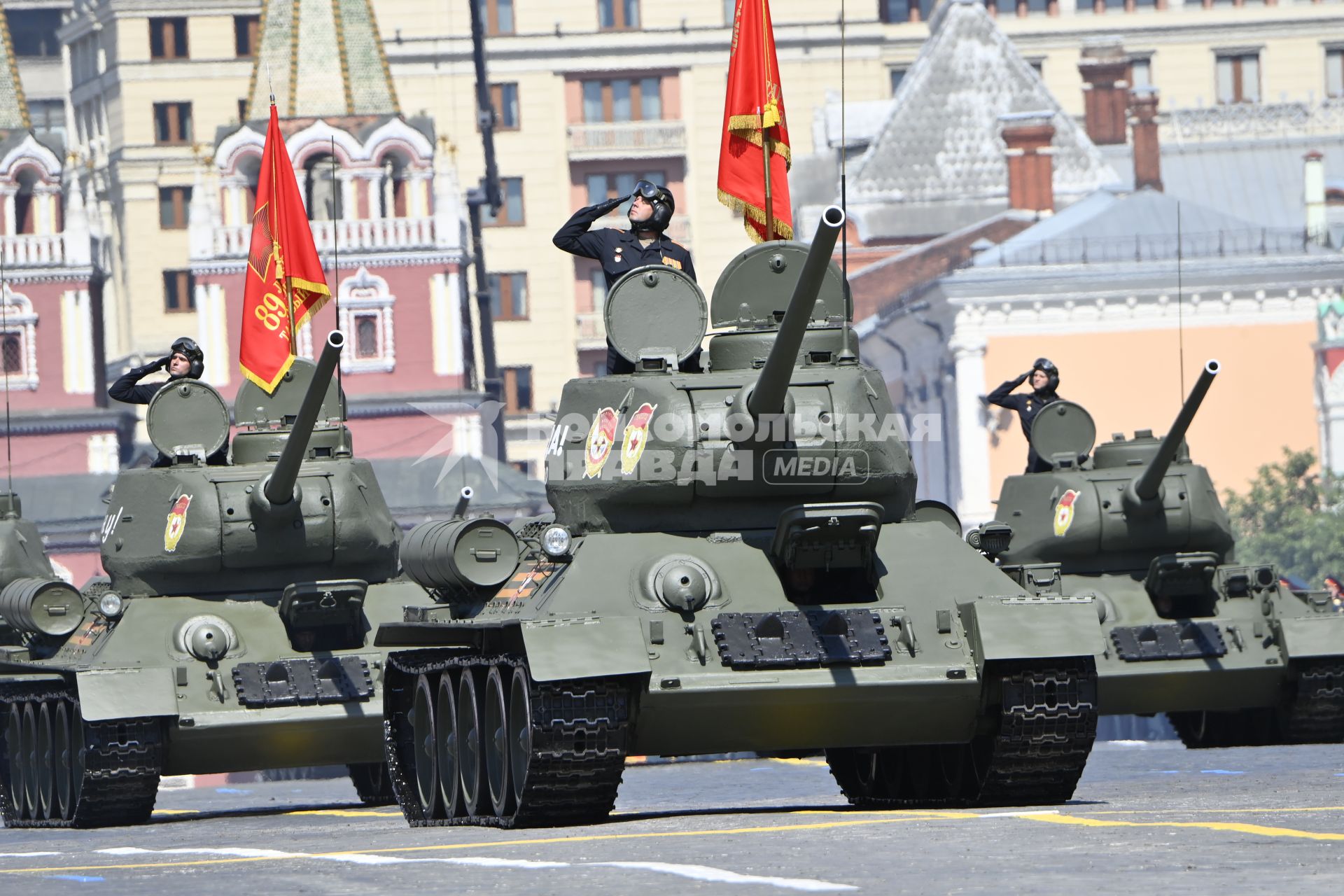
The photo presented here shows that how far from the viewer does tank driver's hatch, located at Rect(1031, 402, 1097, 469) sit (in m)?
25.2

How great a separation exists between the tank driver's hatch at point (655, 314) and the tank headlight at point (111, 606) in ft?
19.2

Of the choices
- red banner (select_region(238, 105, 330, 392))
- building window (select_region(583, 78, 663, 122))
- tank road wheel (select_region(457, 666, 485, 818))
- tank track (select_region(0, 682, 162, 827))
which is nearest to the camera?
tank road wheel (select_region(457, 666, 485, 818))

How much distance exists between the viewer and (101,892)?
13.7m

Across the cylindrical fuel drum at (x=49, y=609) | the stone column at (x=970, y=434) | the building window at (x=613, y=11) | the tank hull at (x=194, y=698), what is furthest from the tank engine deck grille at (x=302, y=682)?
the building window at (x=613, y=11)

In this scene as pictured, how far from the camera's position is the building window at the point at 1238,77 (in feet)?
354

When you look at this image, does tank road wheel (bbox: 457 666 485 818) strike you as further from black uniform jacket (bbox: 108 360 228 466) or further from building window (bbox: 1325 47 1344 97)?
building window (bbox: 1325 47 1344 97)

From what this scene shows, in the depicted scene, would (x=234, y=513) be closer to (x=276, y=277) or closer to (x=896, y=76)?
(x=276, y=277)

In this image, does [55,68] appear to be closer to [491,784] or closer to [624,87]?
[624,87]

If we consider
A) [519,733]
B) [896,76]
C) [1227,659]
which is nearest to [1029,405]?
[1227,659]

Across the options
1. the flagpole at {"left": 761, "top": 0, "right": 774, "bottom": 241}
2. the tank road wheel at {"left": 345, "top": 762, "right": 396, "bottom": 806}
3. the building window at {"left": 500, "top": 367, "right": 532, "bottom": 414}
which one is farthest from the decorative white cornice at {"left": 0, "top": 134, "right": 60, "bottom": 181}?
the flagpole at {"left": 761, "top": 0, "right": 774, "bottom": 241}

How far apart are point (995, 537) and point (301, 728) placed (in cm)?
552

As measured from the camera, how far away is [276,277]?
3020 centimetres

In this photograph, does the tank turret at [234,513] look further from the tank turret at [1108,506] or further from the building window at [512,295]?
the building window at [512,295]

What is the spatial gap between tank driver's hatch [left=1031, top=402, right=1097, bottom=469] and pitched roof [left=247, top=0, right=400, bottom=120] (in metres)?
54.5
